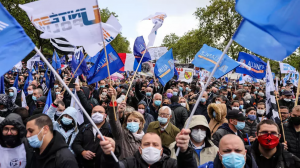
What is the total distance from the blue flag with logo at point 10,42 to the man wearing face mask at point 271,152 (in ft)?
9.61

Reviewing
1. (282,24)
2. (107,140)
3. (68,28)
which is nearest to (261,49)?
(282,24)

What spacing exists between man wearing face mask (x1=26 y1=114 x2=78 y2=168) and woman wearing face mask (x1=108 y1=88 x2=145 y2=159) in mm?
790

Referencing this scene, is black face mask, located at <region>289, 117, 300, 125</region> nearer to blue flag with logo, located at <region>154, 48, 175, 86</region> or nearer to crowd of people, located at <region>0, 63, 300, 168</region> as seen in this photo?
crowd of people, located at <region>0, 63, 300, 168</region>

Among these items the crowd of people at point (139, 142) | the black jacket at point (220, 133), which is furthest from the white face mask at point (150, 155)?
the black jacket at point (220, 133)

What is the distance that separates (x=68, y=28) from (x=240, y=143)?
2.36 metres

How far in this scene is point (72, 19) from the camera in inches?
108

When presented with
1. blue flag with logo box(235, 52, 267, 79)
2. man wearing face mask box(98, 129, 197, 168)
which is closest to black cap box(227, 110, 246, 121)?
man wearing face mask box(98, 129, 197, 168)

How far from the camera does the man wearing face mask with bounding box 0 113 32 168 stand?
288cm

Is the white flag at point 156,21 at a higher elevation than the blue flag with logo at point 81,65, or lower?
higher

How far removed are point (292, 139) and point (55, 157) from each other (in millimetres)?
3746

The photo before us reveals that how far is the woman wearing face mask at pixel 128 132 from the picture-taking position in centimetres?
325

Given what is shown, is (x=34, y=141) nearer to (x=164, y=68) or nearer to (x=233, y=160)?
(x=233, y=160)

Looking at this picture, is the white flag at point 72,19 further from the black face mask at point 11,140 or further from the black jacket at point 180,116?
the black jacket at point 180,116

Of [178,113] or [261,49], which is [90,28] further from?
[178,113]
